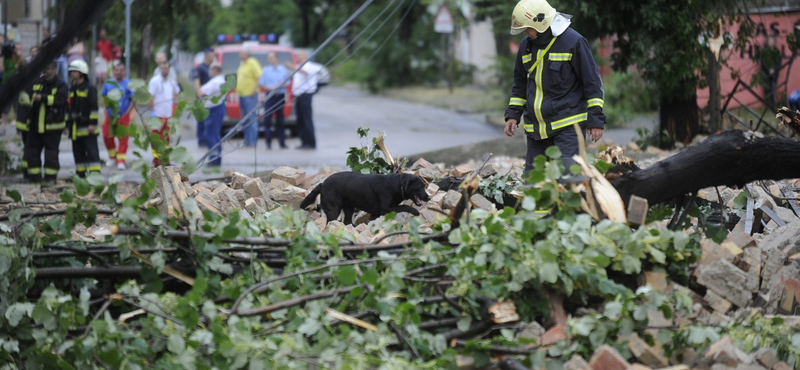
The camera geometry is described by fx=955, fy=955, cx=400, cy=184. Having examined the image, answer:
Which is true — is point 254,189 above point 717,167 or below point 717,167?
below

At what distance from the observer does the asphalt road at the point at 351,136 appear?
556 inches

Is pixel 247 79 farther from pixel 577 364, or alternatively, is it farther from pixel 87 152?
pixel 577 364

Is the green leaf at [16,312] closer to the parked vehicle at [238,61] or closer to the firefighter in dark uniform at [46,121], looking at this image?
the firefighter in dark uniform at [46,121]

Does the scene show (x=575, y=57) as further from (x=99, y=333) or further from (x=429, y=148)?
(x=429, y=148)

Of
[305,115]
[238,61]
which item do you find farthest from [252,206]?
[238,61]

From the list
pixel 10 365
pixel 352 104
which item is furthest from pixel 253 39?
pixel 10 365

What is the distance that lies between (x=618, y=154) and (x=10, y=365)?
360cm

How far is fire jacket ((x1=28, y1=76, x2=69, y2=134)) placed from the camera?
1205 centimetres

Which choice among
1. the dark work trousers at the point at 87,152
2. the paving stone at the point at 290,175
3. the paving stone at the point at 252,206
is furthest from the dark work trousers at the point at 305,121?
the paving stone at the point at 252,206

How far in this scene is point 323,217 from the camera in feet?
23.1

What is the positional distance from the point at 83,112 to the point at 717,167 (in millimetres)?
9634

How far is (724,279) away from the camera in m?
4.14

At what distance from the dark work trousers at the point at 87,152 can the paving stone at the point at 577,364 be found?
9.60 metres

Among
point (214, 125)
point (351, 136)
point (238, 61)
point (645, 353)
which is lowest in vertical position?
point (351, 136)
